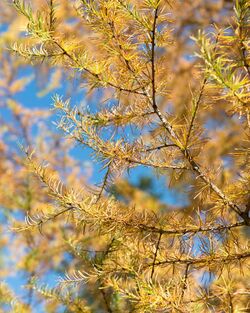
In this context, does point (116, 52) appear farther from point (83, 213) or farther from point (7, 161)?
point (7, 161)

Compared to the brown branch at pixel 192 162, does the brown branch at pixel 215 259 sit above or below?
below

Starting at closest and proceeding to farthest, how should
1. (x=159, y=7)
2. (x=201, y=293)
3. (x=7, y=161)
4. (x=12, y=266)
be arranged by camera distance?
(x=159, y=7)
(x=201, y=293)
(x=12, y=266)
(x=7, y=161)

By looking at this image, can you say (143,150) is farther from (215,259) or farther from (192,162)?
(215,259)

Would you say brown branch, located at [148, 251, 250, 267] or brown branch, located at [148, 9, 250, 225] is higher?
brown branch, located at [148, 9, 250, 225]

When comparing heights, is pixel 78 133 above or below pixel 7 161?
below

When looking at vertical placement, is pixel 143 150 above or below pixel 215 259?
above

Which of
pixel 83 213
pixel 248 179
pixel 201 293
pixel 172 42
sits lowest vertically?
pixel 201 293

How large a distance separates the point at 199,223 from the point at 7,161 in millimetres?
4337

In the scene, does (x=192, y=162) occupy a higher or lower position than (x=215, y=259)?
higher

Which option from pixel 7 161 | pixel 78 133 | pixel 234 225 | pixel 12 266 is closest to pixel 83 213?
pixel 78 133

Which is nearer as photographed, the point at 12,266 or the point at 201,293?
the point at 201,293

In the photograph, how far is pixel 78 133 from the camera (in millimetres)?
1546

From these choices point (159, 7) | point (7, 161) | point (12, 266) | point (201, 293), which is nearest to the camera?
point (159, 7)

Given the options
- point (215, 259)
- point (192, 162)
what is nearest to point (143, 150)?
point (192, 162)
